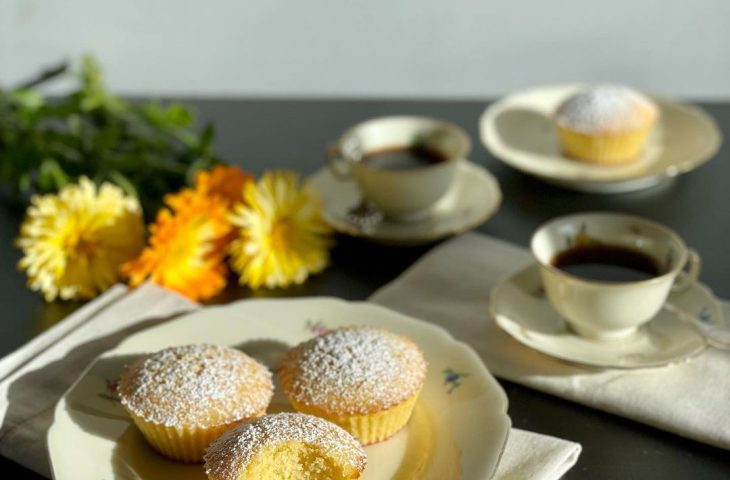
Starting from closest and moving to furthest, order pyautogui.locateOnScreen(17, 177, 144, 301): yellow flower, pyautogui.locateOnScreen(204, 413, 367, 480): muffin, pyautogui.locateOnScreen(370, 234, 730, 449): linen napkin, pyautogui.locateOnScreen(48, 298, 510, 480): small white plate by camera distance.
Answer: pyautogui.locateOnScreen(204, 413, 367, 480): muffin → pyautogui.locateOnScreen(48, 298, 510, 480): small white plate → pyautogui.locateOnScreen(370, 234, 730, 449): linen napkin → pyautogui.locateOnScreen(17, 177, 144, 301): yellow flower

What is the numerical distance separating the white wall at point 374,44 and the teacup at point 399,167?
1.93 meters

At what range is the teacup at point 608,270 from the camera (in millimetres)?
1382

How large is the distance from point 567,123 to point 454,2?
186cm

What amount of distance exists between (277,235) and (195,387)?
0.46 meters

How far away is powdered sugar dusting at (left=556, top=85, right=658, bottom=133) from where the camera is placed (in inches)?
75.7

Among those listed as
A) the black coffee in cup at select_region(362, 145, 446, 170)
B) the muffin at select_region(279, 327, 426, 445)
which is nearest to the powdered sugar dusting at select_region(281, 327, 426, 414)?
the muffin at select_region(279, 327, 426, 445)

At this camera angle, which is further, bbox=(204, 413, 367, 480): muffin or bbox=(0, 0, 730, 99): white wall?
bbox=(0, 0, 730, 99): white wall

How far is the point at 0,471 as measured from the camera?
4.08 feet

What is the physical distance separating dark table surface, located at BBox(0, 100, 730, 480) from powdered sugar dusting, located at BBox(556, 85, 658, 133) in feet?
0.40

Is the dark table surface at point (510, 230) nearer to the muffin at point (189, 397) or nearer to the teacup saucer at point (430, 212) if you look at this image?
the teacup saucer at point (430, 212)

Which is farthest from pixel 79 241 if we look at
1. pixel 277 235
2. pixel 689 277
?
pixel 689 277

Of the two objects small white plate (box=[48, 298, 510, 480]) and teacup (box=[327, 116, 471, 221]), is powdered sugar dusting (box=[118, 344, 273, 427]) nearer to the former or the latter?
small white plate (box=[48, 298, 510, 480])

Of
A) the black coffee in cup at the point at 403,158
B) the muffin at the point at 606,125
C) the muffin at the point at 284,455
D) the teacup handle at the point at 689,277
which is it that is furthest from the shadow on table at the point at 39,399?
the muffin at the point at 606,125

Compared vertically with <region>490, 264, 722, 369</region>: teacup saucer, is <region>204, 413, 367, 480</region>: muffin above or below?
above
